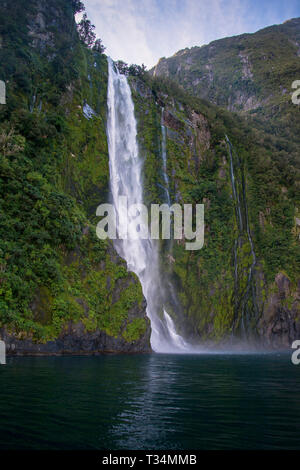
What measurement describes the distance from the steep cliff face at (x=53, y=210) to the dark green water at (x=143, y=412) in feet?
24.0

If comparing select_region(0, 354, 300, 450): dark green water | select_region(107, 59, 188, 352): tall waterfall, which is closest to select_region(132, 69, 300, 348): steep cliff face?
select_region(107, 59, 188, 352): tall waterfall

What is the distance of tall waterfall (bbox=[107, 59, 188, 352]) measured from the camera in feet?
92.7

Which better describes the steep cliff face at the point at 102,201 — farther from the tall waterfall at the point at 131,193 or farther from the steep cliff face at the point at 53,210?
the tall waterfall at the point at 131,193

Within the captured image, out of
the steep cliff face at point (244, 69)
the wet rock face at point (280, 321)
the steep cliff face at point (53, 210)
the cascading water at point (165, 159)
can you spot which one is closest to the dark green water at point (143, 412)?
the steep cliff face at point (53, 210)

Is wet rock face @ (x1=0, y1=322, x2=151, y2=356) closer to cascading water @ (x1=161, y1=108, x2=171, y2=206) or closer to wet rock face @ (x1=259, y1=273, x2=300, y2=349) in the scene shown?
wet rock face @ (x1=259, y1=273, x2=300, y2=349)

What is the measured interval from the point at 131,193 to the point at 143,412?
2679 centimetres

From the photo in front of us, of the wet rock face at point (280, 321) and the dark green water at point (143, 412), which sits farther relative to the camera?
the wet rock face at point (280, 321)

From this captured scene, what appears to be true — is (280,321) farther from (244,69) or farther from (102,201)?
(244,69)

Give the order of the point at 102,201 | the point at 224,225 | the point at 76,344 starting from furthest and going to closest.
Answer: the point at 224,225, the point at 102,201, the point at 76,344

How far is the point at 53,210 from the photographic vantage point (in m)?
20.7

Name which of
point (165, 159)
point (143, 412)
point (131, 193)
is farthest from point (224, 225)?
point (143, 412)

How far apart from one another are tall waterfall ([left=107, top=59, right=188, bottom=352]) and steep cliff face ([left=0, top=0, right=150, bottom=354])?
57.5 inches

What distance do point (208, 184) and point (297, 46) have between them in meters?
97.5

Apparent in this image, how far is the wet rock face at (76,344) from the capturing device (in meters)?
16.2
